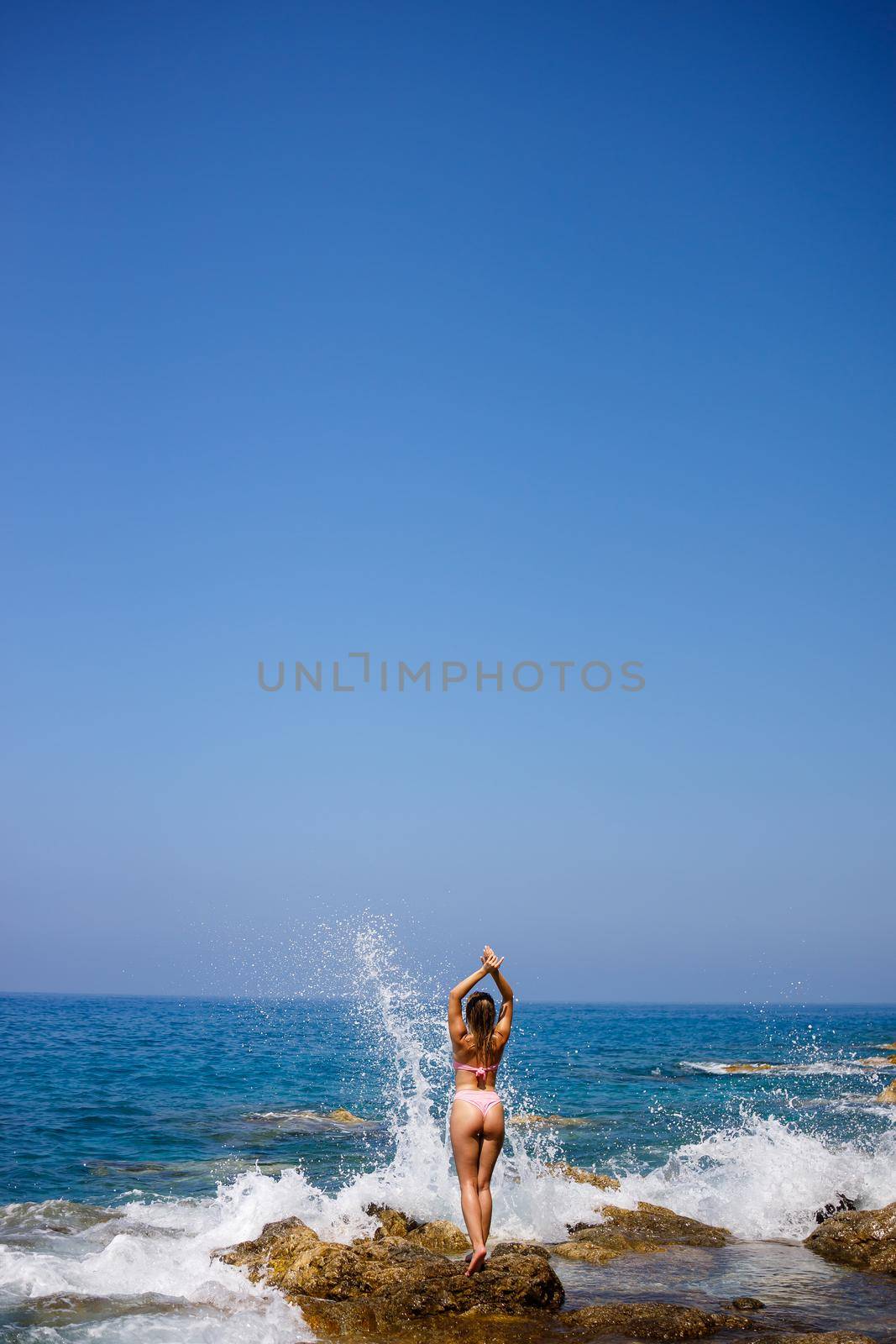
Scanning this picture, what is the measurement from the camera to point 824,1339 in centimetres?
715

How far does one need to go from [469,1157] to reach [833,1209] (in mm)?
6563

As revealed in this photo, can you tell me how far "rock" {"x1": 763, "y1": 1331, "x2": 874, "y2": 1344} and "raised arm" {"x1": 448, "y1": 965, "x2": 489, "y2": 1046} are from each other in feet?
10.5

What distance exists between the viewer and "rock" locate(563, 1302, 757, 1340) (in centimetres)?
760

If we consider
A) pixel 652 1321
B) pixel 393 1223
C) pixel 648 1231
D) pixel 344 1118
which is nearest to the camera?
pixel 652 1321

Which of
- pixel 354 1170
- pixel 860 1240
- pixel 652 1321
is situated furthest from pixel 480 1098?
pixel 354 1170

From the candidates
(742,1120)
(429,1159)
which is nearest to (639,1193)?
(429,1159)

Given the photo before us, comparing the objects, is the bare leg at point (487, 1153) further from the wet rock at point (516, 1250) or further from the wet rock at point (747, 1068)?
the wet rock at point (747, 1068)

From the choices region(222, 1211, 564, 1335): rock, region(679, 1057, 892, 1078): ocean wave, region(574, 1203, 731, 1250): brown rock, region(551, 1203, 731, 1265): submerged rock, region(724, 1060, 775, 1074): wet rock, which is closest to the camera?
region(222, 1211, 564, 1335): rock

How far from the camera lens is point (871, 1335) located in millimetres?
7574

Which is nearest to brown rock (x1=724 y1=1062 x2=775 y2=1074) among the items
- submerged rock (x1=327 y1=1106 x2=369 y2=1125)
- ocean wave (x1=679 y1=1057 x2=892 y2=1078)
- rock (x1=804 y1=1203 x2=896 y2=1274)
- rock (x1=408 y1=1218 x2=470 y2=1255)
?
ocean wave (x1=679 y1=1057 x2=892 y2=1078)

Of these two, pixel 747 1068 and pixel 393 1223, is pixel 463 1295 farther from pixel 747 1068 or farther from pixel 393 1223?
pixel 747 1068

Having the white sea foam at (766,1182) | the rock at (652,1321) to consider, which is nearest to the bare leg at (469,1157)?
the rock at (652,1321)

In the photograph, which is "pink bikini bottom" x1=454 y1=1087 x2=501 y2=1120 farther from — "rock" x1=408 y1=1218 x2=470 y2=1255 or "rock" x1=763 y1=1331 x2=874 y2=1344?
"rock" x1=763 y1=1331 x2=874 y2=1344

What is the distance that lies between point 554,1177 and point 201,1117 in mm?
11223
